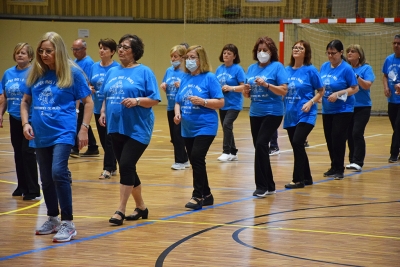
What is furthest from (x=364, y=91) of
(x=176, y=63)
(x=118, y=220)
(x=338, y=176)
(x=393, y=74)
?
(x=118, y=220)

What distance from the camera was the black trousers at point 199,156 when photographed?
24.8 ft

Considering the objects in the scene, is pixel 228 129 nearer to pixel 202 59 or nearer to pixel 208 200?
pixel 208 200

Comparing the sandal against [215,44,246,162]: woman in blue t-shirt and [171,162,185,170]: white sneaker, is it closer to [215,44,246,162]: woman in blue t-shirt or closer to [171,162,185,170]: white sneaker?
[171,162,185,170]: white sneaker

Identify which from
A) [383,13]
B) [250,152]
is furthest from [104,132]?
[383,13]

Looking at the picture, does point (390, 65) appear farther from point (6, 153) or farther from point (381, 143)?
point (6, 153)

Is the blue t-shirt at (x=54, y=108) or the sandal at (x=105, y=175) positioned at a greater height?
the blue t-shirt at (x=54, y=108)

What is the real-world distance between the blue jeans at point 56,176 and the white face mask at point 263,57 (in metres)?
3.09

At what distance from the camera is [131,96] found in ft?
21.9

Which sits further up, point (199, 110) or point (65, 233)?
point (199, 110)

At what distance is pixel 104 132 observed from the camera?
1037 centimetres

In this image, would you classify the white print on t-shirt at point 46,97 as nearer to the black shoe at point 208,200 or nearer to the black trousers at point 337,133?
the black shoe at point 208,200

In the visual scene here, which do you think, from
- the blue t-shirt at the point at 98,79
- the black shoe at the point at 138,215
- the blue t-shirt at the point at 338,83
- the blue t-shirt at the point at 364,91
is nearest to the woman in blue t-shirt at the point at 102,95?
the blue t-shirt at the point at 98,79

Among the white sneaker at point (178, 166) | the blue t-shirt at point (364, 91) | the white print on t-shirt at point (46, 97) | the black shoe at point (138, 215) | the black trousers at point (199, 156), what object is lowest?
the white sneaker at point (178, 166)

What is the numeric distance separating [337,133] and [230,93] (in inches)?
102
